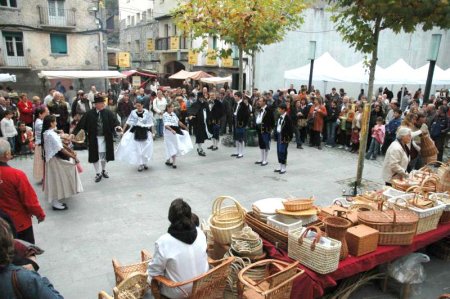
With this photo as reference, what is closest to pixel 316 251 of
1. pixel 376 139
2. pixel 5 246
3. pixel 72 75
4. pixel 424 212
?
pixel 424 212

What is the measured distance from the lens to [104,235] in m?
5.82

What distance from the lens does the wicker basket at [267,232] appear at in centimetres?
407

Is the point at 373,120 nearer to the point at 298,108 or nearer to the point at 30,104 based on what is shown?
the point at 298,108

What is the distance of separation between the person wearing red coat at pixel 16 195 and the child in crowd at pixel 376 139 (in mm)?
9406

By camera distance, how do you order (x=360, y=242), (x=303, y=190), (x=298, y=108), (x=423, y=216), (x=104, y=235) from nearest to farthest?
(x=360, y=242), (x=423, y=216), (x=104, y=235), (x=303, y=190), (x=298, y=108)

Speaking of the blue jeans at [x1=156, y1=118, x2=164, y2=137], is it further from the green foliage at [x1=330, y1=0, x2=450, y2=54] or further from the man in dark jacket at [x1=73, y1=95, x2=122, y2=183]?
the green foliage at [x1=330, y1=0, x2=450, y2=54]

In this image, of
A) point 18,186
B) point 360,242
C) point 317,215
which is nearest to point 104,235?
point 18,186

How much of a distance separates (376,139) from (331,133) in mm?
1989

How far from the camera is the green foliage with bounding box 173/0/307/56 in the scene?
10.8 m

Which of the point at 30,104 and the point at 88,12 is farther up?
the point at 88,12

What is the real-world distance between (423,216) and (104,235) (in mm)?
4623

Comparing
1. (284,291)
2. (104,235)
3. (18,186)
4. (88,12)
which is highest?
(88,12)

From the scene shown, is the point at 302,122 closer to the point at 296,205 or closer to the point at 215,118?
the point at 215,118

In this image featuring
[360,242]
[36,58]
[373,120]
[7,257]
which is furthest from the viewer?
[36,58]
